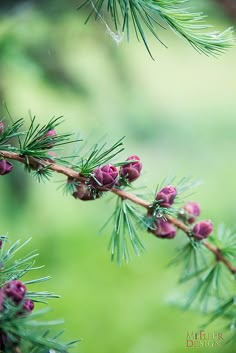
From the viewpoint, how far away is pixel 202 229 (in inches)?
28.0

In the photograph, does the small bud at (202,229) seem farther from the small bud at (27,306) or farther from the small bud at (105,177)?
the small bud at (27,306)

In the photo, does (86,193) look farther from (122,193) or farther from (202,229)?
(202,229)

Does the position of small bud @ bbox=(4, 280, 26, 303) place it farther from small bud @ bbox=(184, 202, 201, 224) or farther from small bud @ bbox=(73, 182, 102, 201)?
small bud @ bbox=(184, 202, 201, 224)

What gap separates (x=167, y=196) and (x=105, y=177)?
0.08m

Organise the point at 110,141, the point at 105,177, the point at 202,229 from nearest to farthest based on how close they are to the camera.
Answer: the point at 105,177 → the point at 202,229 → the point at 110,141

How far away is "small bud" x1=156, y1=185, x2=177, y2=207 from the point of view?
0.66 meters

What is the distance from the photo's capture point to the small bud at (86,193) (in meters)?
0.63

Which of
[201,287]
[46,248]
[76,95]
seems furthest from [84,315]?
[201,287]

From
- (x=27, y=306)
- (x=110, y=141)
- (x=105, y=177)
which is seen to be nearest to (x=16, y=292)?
(x=27, y=306)

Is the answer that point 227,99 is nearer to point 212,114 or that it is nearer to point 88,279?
point 212,114

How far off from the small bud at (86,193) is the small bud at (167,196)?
7cm

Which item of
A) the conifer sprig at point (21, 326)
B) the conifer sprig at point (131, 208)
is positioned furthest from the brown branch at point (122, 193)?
the conifer sprig at point (21, 326)

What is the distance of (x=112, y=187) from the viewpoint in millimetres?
623

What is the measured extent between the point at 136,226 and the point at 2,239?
0.18 meters
